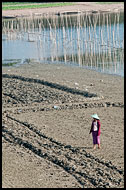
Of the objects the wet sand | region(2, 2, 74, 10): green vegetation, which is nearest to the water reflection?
the wet sand

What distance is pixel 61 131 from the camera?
1673cm

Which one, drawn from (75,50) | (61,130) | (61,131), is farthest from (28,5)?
(61,131)

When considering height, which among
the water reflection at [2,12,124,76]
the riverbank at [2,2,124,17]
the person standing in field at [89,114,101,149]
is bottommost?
the water reflection at [2,12,124,76]

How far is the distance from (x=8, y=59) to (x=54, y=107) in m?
17.0

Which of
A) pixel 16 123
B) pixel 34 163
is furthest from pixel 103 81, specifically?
pixel 34 163

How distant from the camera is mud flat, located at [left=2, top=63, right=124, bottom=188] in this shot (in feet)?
42.2

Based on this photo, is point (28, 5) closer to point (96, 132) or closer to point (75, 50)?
point (75, 50)

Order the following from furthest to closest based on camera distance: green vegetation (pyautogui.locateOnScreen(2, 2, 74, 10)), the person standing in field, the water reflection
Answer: green vegetation (pyautogui.locateOnScreen(2, 2, 74, 10)) → the water reflection → the person standing in field

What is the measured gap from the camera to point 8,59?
119ft

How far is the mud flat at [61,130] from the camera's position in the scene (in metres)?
12.9

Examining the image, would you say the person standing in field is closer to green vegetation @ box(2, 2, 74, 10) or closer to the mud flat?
the mud flat

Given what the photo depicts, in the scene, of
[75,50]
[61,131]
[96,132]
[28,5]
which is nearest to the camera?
[96,132]

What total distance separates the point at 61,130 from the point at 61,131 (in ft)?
0.42

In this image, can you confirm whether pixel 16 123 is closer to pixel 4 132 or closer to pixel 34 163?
pixel 4 132
